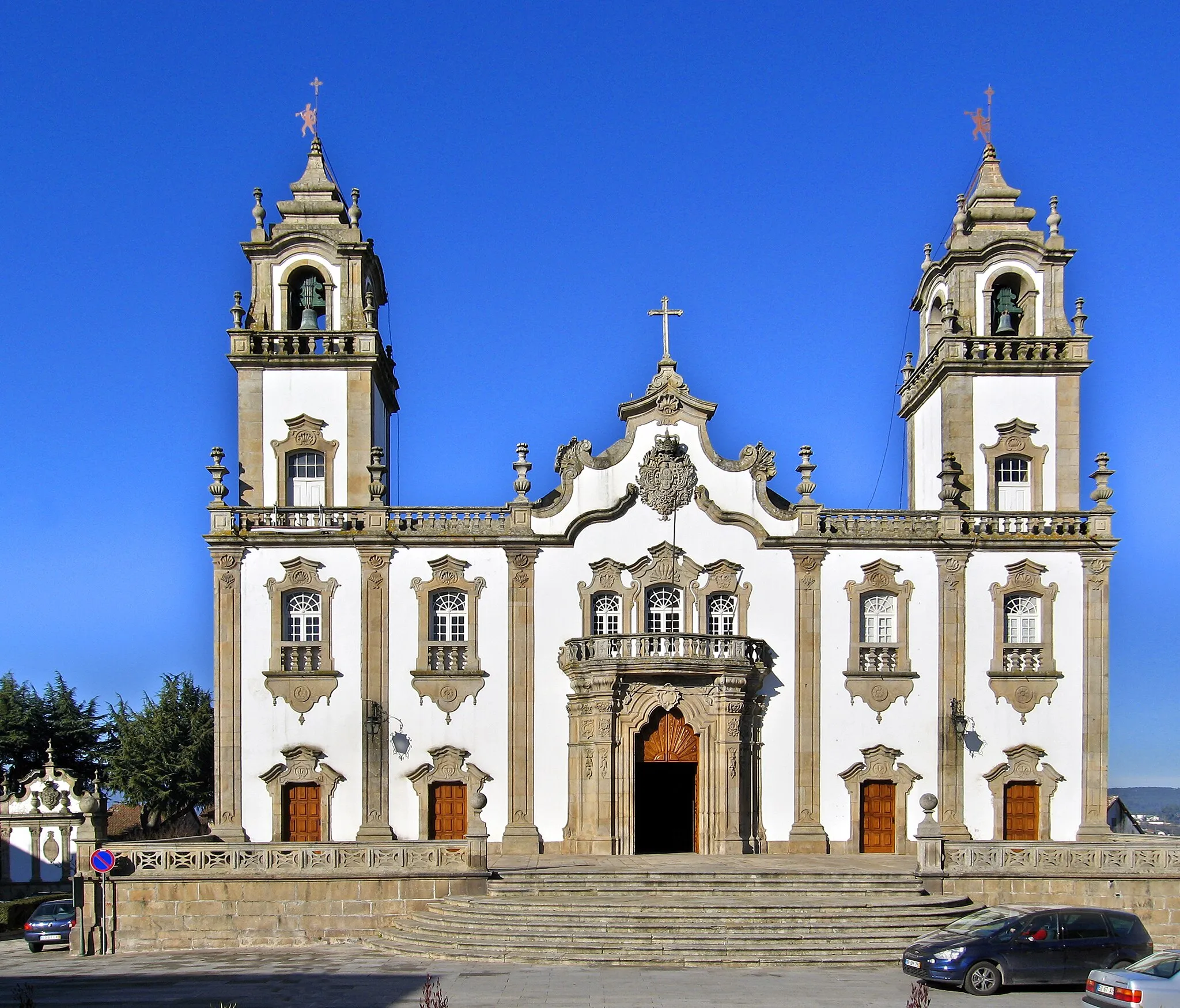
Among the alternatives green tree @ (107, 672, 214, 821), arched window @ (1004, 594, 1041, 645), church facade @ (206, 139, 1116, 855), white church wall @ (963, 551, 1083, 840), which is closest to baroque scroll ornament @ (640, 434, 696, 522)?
church facade @ (206, 139, 1116, 855)

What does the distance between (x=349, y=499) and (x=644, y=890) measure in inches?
519

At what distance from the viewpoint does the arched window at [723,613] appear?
3391cm

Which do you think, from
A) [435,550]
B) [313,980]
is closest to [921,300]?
[435,550]

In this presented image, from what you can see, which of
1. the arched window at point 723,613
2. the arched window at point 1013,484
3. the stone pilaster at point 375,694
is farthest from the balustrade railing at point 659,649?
Result: the arched window at point 1013,484

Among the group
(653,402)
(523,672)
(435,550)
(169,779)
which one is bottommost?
(169,779)

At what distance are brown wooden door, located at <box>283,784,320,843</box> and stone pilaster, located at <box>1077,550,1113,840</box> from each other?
18958 mm

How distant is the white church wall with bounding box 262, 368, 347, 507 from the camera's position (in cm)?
3462

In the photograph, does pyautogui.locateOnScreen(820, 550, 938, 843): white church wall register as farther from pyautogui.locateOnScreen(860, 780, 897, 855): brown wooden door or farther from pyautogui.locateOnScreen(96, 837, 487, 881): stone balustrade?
pyautogui.locateOnScreen(96, 837, 487, 881): stone balustrade

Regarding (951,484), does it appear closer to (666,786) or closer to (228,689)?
(666,786)

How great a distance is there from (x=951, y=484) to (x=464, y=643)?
1321 cm

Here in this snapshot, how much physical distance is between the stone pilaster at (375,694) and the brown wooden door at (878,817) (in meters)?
11.8

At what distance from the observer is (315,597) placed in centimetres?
3353

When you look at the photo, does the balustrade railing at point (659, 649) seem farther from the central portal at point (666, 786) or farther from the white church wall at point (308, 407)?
the white church wall at point (308, 407)

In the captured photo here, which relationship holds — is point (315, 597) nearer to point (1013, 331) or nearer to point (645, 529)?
point (645, 529)
